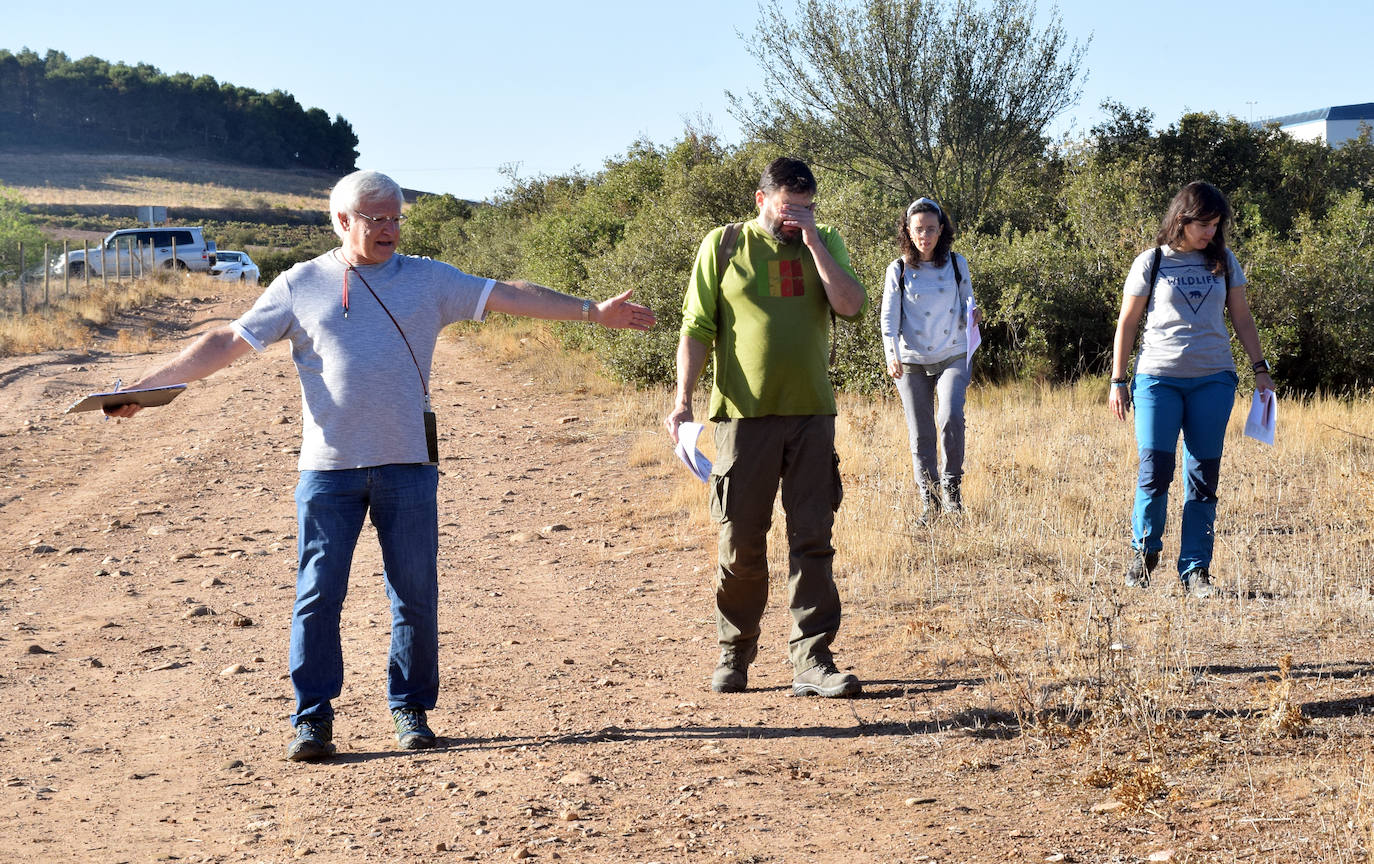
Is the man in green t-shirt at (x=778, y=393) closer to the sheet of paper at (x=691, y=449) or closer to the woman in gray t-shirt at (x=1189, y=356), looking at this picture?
the sheet of paper at (x=691, y=449)

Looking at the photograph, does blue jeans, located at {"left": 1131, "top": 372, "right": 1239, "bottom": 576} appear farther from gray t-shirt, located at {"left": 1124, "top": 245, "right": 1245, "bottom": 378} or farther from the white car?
the white car

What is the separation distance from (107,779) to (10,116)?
99213 millimetres

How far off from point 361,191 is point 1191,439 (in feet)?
12.3

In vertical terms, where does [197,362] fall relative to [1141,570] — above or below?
above

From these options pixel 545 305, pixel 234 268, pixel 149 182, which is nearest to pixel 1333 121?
pixel 234 268

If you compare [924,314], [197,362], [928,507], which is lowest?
[928,507]

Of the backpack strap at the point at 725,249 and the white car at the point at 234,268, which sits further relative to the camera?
the white car at the point at 234,268

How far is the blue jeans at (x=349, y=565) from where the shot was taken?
423 centimetres

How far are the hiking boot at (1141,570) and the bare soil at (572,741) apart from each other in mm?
1037

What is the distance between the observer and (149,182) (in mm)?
79000

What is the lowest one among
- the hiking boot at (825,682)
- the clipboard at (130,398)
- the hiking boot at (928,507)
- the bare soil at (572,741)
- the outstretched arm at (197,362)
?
the bare soil at (572,741)

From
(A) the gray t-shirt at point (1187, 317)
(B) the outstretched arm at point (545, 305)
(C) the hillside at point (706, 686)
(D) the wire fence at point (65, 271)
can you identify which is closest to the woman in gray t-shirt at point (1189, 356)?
(A) the gray t-shirt at point (1187, 317)

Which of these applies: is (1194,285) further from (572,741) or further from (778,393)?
(572,741)

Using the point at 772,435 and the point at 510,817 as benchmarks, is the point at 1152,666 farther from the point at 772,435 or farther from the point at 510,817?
the point at 510,817
